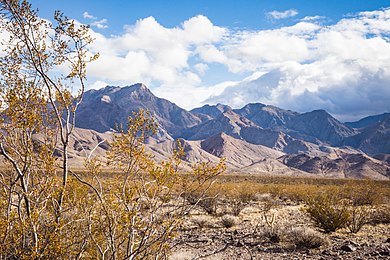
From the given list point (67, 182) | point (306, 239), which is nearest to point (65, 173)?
point (67, 182)

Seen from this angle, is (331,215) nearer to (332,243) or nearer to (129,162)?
(332,243)

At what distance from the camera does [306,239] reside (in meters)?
11.2

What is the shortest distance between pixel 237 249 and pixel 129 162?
7226mm

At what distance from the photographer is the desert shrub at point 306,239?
11047mm

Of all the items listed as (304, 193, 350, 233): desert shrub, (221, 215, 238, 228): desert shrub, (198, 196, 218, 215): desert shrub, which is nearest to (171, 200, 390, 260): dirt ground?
(221, 215, 238, 228): desert shrub

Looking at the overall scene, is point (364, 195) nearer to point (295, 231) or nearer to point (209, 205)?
point (209, 205)

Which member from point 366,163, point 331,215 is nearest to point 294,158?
point 366,163

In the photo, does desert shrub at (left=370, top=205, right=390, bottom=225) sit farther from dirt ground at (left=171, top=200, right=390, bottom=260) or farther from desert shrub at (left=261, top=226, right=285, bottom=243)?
desert shrub at (left=261, top=226, right=285, bottom=243)

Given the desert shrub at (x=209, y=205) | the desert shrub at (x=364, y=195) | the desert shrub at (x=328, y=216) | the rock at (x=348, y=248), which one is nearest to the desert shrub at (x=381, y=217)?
the desert shrub at (x=328, y=216)

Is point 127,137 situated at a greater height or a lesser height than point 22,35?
lesser

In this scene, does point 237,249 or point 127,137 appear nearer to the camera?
point 127,137

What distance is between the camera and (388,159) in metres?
178

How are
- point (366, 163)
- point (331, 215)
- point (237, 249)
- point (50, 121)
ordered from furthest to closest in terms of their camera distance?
point (366, 163) < point (331, 215) < point (237, 249) < point (50, 121)

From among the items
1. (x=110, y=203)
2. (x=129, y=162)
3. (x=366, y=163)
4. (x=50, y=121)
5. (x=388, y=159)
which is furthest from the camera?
(x=388, y=159)
